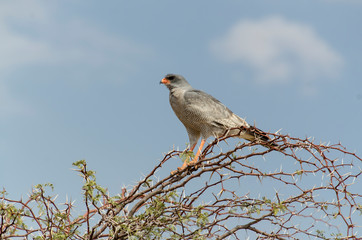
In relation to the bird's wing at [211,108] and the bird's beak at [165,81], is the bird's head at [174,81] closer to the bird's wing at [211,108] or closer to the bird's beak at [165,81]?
the bird's beak at [165,81]

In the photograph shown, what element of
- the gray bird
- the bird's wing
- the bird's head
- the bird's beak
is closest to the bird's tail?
the gray bird

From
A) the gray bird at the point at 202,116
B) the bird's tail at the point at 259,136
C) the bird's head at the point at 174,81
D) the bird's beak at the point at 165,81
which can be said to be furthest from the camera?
the bird's beak at the point at 165,81

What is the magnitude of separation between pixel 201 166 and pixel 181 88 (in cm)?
268

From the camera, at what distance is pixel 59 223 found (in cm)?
460

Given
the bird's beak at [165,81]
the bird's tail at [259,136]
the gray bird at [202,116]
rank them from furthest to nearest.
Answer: the bird's beak at [165,81]
the gray bird at [202,116]
the bird's tail at [259,136]

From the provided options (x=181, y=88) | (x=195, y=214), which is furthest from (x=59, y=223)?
(x=181, y=88)

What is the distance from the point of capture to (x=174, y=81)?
754cm

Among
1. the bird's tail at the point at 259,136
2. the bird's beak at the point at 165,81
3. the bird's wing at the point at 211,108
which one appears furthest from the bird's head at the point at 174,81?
the bird's tail at the point at 259,136

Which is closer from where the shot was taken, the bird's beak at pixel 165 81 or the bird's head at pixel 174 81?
the bird's head at pixel 174 81

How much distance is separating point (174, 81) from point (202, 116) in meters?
1.18

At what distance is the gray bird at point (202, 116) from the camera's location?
21.7 ft

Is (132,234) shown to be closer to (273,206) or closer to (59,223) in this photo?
(59,223)

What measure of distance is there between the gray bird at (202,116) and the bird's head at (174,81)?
0.16 m

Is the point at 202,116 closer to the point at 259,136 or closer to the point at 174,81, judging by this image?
the point at 174,81
